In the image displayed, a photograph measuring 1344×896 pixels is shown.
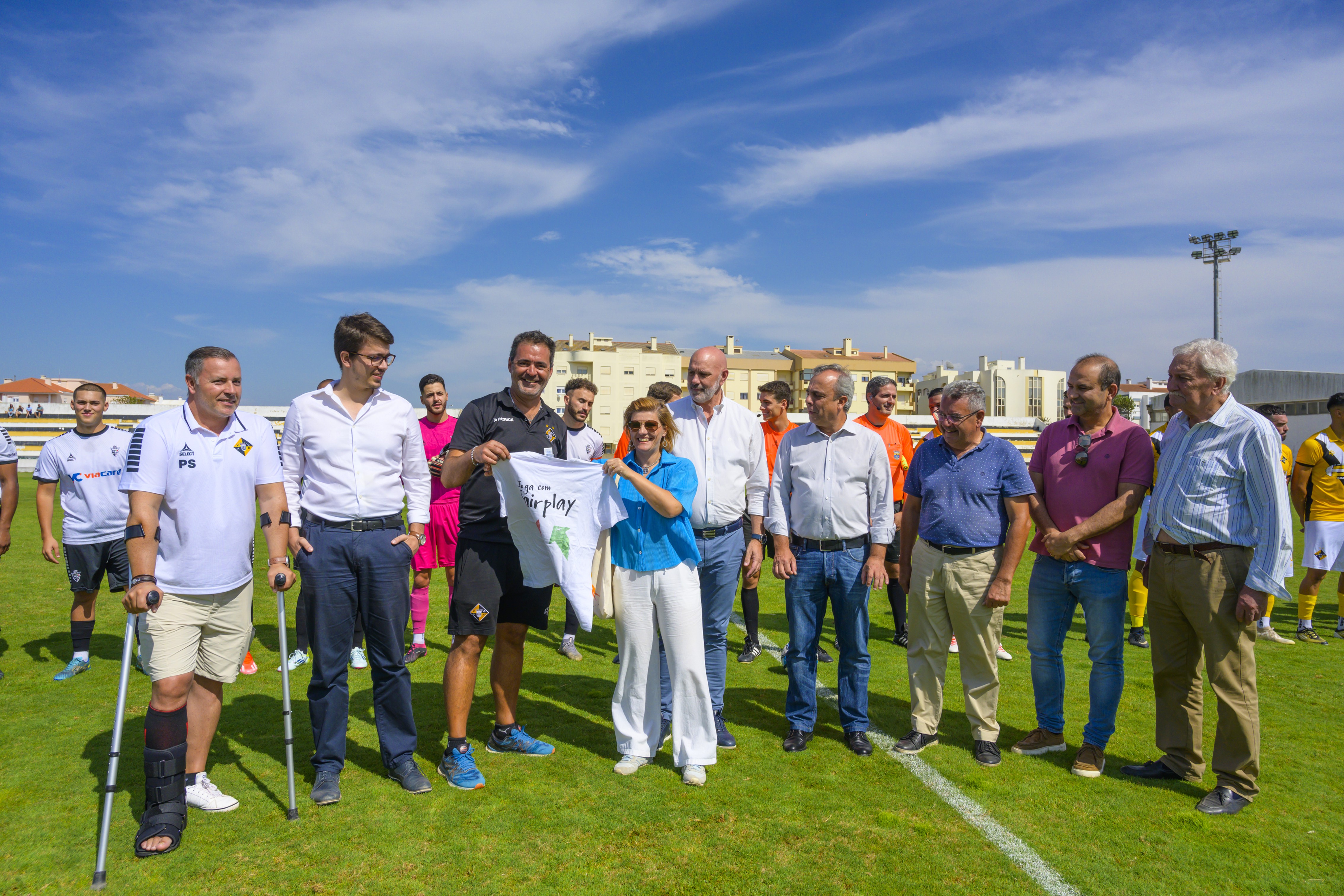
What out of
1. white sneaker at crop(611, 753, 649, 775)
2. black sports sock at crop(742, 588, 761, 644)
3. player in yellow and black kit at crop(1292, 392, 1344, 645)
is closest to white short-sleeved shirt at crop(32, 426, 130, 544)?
white sneaker at crop(611, 753, 649, 775)

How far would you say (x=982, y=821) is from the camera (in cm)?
371

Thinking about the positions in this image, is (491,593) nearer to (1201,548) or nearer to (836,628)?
(836,628)

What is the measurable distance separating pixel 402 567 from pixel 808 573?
2448 millimetres

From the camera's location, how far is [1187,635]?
4.14 m

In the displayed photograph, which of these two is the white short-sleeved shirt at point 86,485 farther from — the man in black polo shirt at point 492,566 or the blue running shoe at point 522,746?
the blue running shoe at point 522,746

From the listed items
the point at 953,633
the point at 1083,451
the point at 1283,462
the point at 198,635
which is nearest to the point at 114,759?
the point at 198,635

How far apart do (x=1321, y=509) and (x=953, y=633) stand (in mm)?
5632

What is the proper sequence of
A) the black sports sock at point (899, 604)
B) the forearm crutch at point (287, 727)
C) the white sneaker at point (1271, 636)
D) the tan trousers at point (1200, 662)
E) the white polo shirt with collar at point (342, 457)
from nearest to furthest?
the forearm crutch at point (287, 727) < the tan trousers at point (1200, 662) < the white polo shirt with collar at point (342, 457) < the black sports sock at point (899, 604) < the white sneaker at point (1271, 636)

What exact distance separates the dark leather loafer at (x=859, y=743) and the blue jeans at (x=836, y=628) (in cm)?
3

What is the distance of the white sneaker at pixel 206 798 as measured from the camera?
377 cm

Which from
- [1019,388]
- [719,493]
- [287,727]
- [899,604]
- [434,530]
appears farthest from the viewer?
[1019,388]

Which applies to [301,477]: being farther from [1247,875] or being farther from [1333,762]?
[1333,762]

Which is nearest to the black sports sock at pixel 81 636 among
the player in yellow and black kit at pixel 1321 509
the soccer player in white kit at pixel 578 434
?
the soccer player in white kit at pixel 578 434

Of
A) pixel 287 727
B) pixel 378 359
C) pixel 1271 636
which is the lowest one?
pixel 1271 636
